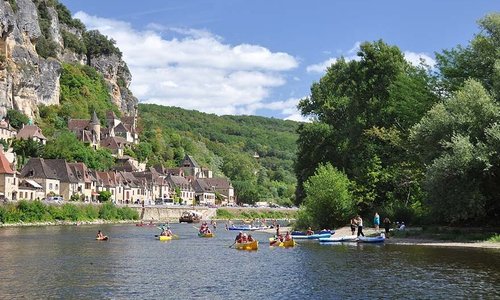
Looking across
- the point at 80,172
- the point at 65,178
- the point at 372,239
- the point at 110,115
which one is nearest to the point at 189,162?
the point at 110,115

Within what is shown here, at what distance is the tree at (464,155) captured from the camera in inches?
1569

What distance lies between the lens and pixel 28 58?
438 feet

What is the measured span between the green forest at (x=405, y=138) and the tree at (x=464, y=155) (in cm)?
7

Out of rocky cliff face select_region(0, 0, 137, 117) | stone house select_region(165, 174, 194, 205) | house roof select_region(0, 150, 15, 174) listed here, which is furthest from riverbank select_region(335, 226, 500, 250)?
stone house select_region(165, 174, 194, 205)

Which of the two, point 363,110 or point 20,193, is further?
point 20,193

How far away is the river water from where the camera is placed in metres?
23.7

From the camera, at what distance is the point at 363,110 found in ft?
197

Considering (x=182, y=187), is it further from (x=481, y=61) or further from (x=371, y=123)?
(x=481, y=61)

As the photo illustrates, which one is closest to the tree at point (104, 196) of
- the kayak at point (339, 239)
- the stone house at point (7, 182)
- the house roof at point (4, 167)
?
the stone house at point (7, 182)

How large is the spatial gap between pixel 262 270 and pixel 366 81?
33.4 meters

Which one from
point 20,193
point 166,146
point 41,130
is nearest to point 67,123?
point 41,130

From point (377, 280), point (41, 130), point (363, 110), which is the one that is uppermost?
point (41, 130)

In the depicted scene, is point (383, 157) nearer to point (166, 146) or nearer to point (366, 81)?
point (366, 81)

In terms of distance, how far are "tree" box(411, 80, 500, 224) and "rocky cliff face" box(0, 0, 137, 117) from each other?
3906 inches
